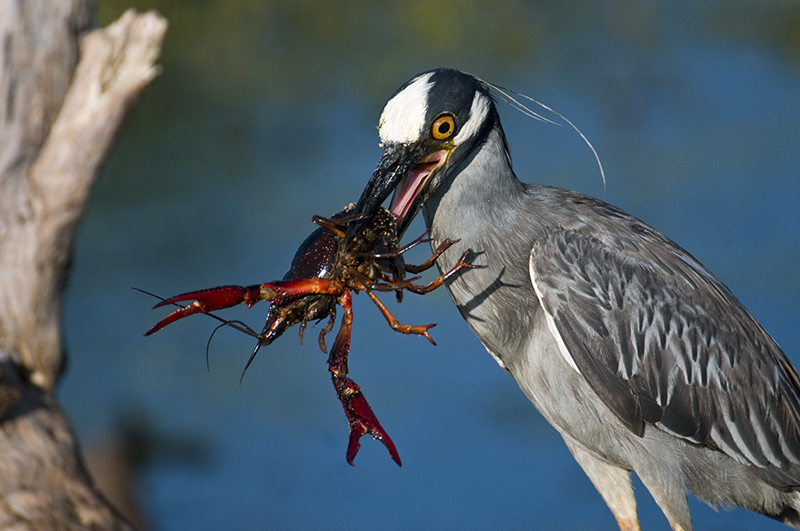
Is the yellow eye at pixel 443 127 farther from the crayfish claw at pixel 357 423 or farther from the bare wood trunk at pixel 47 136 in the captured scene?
the bare wood trunk at pixel 47 136

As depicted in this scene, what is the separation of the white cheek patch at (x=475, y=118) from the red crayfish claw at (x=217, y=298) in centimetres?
69

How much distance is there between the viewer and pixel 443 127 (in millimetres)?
2080

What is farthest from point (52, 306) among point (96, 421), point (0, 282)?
point (96, 421)

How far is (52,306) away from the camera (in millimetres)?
3066

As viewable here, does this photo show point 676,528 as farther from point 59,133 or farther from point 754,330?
point 59,133

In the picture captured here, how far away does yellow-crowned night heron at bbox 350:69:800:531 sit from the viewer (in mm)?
2146

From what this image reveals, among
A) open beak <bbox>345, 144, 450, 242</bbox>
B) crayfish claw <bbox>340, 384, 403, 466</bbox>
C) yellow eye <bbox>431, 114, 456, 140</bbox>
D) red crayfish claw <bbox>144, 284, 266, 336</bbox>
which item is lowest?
crayfish claw <bbox>340, 384, 403, 466</bbox>

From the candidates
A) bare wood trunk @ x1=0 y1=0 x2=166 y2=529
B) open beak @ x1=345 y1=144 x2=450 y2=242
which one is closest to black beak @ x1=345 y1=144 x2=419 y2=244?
open beak @ x1=345 y1=144 x2=450 y2=242

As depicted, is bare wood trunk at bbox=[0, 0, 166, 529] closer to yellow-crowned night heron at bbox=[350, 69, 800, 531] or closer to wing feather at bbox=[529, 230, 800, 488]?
yellow-crowned night heron at bbox=[350, 69, 800, 531]

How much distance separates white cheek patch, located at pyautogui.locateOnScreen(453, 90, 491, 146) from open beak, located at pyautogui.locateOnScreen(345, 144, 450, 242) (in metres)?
0.06

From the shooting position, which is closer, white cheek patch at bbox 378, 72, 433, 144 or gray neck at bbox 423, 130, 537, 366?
white cheek patch at bbox 378, 72, 433, 144

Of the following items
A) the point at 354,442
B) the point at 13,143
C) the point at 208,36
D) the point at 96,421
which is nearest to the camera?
the point at 354,442

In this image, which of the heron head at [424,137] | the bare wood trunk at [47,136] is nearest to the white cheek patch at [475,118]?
the heron head at [424,137]

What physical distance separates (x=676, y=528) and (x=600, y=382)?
1.70ft
